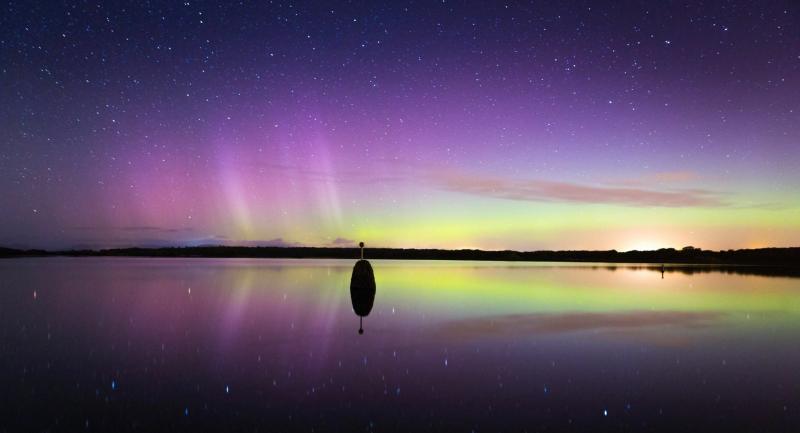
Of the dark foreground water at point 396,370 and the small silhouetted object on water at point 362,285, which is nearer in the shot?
the dark foreground water at point 396,370

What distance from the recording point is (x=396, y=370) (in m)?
13.1

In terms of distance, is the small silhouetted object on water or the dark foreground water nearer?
the dark foreground water

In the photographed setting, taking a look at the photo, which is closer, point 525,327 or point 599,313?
point 525,327

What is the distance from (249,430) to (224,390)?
9.08ft

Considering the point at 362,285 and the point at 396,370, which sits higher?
the point at 362,285

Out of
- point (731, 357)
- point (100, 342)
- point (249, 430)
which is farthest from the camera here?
point (100, 342)

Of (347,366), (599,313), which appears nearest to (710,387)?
(347,366)

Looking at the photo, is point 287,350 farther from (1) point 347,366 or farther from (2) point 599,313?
(2) point 599,313

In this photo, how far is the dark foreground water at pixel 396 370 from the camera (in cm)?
912

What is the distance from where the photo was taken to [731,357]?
1512 centimetres

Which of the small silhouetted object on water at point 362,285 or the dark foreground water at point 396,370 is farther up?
the small silhouetted object on water at point 362,285

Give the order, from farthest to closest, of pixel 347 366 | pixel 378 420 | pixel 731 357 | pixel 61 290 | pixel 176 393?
1. pixel 61 290
2. pixel 731 357
3. pixel 347 366
4. pixel 176 393
5. pixel 378 420

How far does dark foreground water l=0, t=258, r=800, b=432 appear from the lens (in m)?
9.12

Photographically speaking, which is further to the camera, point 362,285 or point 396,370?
point 362,285
